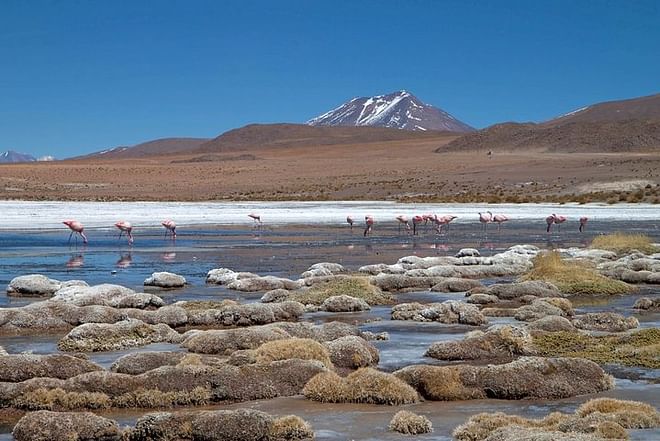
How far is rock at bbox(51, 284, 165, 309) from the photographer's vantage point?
18609 millimetres

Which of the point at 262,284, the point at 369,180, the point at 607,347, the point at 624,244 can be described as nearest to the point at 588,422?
the point at 607,347

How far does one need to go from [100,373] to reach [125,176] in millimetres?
106741

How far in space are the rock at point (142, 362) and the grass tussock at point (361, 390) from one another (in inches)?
90.5

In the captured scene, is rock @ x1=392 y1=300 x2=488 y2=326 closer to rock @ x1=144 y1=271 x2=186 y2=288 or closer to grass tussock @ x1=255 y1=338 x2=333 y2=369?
grass tussock @ x1=255 y1=338 x2=333 y2=369

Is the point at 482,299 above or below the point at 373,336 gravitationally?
below

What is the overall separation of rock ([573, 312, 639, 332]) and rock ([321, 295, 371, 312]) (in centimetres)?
472

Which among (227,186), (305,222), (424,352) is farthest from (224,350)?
(227,186)

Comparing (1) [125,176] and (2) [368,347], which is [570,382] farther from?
(1) [125,176]

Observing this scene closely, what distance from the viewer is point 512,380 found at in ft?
38.7

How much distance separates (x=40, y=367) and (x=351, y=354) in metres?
4.45

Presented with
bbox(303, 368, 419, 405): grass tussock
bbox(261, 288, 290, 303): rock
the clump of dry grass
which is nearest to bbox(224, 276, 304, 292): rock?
bbox(261, 288, 290, 303): rock

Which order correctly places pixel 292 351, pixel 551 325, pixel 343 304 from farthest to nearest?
1. pixel 343 304
2. pixel 551 325
3. pixel 292 351

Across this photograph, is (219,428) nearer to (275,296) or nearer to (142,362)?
(142,362)

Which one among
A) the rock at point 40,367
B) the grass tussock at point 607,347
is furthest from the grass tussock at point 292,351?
the grass tussock at point 607,347
